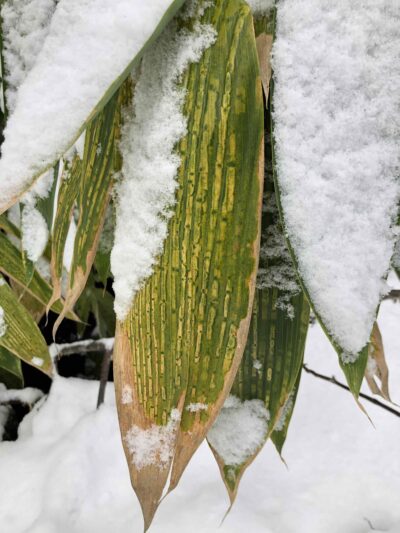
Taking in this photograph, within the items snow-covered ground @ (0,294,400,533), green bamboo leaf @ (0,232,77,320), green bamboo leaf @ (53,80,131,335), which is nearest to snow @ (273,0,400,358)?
green bamboo leaf @ (53,80,131,335)

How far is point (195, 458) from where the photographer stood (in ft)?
2.99

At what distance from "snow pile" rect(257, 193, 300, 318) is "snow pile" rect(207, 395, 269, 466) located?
88 mm

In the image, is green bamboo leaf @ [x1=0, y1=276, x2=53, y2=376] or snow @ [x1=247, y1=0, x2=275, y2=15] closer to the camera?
snow @ [x1=247, y1=0, x2=275, y2=15]

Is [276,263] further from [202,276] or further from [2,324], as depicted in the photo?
[2,324]

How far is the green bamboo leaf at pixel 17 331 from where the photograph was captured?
65cm

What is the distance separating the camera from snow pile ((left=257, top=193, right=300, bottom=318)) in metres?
0.36

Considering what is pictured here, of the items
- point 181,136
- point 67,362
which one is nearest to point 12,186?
point 181,136

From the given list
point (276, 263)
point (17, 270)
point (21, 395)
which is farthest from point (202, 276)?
point (21, 395)

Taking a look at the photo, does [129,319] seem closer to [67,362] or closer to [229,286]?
[229,286]

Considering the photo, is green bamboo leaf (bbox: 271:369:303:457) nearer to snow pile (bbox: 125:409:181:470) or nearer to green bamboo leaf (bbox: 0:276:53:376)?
snow pile (bbox: 125:409:181:470)

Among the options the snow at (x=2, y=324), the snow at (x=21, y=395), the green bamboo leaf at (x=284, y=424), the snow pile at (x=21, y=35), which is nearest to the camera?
the snow pile at (x=21, y=35)

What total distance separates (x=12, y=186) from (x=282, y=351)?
222 mm

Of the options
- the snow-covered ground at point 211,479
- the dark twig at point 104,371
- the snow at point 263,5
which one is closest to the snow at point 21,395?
the snow-covered ground at point 211,479

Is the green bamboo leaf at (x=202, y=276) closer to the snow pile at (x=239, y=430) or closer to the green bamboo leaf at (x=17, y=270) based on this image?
the snow pile at (x=239, y=430)
